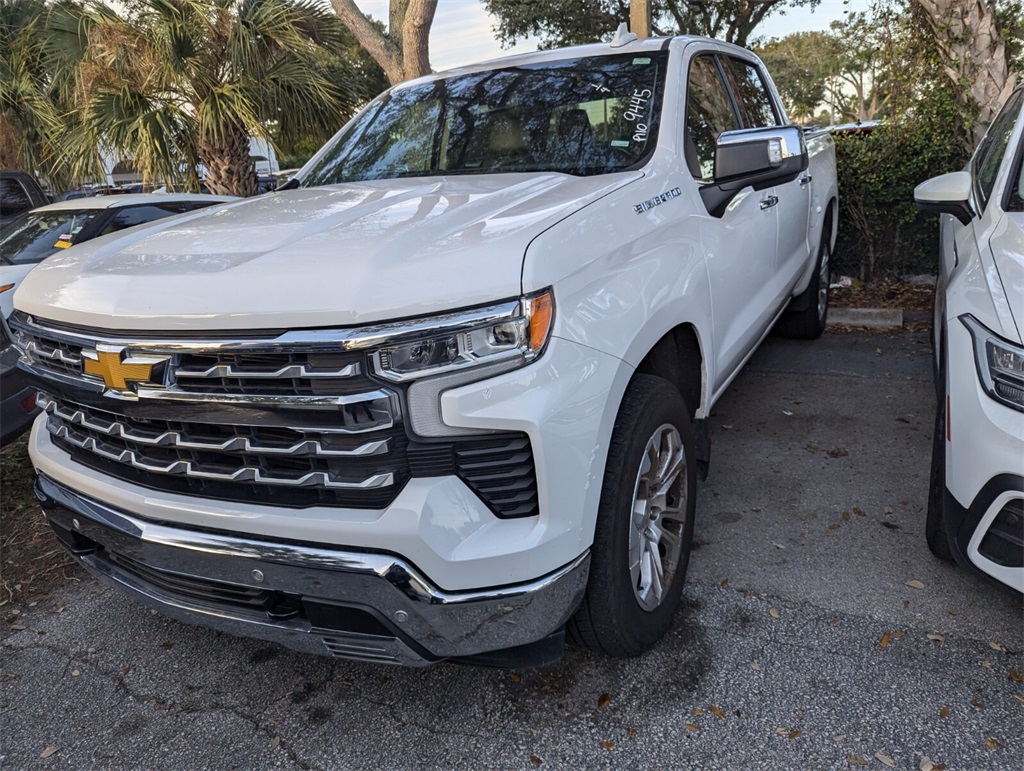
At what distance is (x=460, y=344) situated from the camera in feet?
5.98

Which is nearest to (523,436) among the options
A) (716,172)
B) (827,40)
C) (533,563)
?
(533,563)

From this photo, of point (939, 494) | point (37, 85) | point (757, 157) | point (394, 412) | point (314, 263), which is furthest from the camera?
point (37, 85)

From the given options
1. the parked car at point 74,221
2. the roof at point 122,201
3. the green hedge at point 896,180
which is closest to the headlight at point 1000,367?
the green hedge at point 896,180

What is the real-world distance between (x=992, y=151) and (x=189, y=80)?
7626 mm

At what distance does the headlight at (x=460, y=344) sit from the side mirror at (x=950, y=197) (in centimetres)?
221

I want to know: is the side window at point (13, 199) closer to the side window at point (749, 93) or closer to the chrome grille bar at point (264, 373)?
the side window at point (749, 93)

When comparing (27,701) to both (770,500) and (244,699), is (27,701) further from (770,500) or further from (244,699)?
(770,500)

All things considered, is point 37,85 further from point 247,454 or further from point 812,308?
point 247,454

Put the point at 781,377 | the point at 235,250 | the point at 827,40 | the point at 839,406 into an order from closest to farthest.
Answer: the point at 235,250 < the point at 839,406 < the point at 781,377 < the point at 827,40

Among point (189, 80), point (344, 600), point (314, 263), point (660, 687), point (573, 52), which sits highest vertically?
point (189, 80)

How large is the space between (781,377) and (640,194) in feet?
10.2

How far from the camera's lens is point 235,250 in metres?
2.13

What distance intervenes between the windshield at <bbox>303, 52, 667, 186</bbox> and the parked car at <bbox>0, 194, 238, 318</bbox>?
3.01 m

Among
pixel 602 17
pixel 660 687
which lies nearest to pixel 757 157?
pixel 660 687
